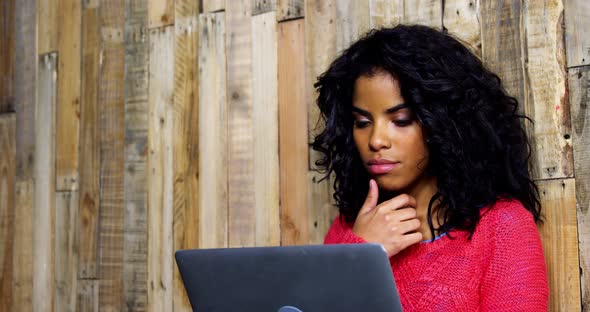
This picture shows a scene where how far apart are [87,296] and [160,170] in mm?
448

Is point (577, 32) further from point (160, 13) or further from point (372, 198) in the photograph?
point (160, 13)

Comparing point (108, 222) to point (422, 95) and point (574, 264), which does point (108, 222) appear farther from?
point (574, 264)

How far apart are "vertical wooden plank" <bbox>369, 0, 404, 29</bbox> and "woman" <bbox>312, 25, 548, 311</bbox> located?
21cm

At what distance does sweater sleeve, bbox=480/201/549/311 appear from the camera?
1.48 metres

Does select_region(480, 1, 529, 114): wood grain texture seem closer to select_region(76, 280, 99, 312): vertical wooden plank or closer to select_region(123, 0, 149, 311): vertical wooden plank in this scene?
select_region(123, 0, 149, 311): vertical wooden plank

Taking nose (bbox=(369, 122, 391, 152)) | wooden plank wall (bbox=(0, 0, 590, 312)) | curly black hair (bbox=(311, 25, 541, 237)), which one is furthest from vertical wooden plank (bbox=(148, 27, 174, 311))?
nose (bbox=(369, 122, 391, 152))

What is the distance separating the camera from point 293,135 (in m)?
2.04

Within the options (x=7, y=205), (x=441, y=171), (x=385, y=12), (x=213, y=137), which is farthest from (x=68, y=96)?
(x=441, y=171)

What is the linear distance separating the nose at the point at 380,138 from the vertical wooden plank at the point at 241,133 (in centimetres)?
56

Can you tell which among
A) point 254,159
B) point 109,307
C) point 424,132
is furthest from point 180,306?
point 424,132

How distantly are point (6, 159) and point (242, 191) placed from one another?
0.87 m

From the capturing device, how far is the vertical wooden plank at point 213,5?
220 cm

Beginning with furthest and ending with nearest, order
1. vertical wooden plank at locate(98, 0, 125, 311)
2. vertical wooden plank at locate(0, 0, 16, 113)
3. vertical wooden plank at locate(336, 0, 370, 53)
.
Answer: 1. vertical wooden plank at locate(0, 0, 16, 113)
2. vertical wooden plank at locate(98, 0, 125, 311)
3. vertical wooden plank at locate(336, 0, 370, 53)

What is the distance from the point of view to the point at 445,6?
185cm
